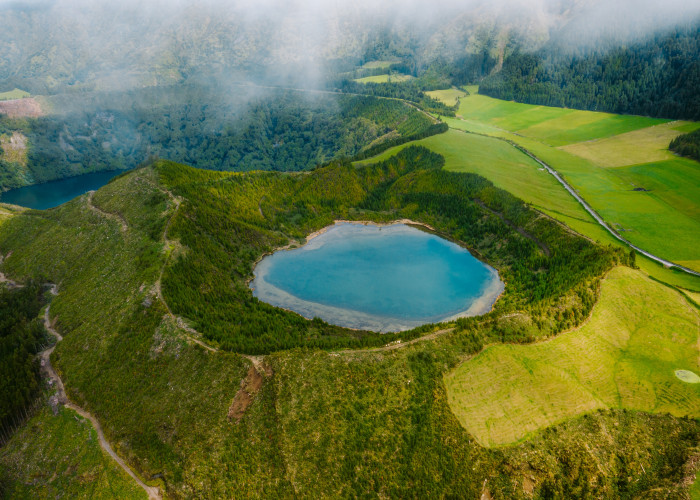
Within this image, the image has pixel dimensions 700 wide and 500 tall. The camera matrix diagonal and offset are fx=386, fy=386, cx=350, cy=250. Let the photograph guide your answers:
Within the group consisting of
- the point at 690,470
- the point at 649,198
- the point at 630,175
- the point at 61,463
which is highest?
the point at 630,175

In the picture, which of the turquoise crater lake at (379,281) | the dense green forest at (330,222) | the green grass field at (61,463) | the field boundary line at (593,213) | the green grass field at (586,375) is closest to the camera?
the green grass field at (61,463)

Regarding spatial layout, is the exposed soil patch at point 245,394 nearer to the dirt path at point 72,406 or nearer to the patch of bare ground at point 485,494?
the dirt path at point 72,406

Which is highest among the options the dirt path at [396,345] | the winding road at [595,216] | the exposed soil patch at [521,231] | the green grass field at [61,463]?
the winding road at [595,216]

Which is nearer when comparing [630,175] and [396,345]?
[396,345]

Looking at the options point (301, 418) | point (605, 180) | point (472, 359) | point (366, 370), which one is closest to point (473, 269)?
point (472, 359)

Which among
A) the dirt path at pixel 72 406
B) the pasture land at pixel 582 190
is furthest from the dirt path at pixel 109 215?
the pasture land at pixel 582 190

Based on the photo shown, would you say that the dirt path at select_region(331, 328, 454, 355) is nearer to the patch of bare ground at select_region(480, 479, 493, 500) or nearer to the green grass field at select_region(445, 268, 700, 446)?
the green grass field at select_region(445, 268, 700, 446)

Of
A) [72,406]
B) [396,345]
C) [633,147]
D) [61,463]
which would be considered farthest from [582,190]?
[61,463]

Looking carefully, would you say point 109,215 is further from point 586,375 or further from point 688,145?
point 688,145
